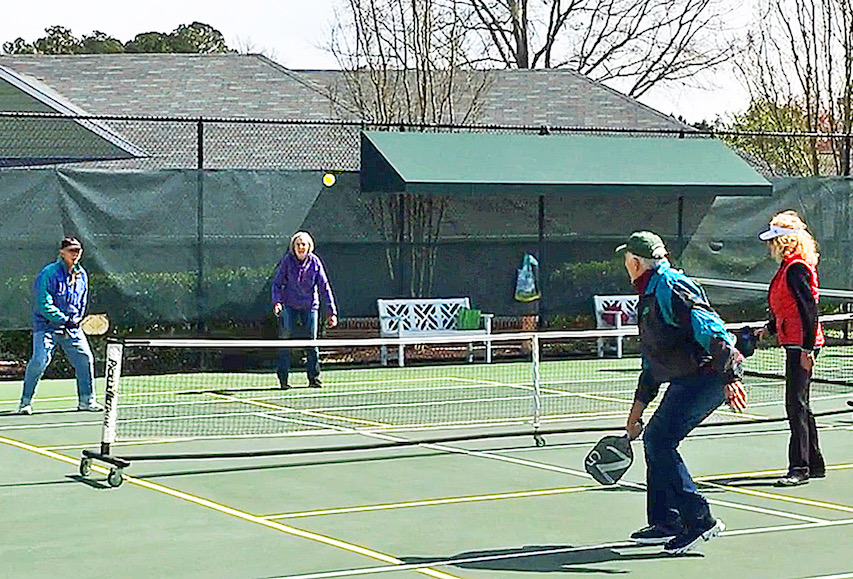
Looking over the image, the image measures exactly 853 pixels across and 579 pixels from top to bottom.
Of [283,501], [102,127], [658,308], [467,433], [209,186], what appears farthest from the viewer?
[102,127]

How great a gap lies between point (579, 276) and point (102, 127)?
816 centimetres

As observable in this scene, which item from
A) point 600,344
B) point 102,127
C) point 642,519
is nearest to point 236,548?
point 642,519

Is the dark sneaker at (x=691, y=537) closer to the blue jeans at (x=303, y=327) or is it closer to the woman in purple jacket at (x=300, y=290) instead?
the blue jeans at (x=303, y=327)

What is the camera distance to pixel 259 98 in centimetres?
2917

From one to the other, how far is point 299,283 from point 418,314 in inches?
122

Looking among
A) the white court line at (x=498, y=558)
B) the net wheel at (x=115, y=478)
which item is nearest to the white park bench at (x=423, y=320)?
the net wheel at (x=115, y=478)

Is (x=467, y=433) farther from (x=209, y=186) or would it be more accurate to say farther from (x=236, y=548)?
(x=209, y=186)

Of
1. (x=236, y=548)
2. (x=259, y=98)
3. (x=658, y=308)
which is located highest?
(x=259, y=98)

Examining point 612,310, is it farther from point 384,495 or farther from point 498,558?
point 498,558

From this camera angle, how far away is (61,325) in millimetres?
15297

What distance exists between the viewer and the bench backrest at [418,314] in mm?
20453

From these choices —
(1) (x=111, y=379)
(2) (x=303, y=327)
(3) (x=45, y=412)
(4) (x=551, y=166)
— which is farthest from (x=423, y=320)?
(1) (x=111, y=379)

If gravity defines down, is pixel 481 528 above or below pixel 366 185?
below

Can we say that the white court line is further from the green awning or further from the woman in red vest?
the green awning
